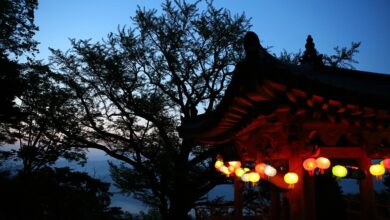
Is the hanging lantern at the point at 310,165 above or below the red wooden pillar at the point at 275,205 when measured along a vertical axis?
above

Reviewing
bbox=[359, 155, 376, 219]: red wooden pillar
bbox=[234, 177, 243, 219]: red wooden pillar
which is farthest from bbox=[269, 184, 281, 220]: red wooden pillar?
bbox=[359, 155, 376, 219]: red wooden pillar

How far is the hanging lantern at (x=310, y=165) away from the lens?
13.9 feet

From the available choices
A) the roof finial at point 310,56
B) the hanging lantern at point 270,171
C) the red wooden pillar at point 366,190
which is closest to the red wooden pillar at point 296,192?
the hanging lantern at point 270,171

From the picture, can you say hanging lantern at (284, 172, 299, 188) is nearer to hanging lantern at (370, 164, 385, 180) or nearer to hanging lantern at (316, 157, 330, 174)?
hanging lantern at (316, 157, 330, 174)

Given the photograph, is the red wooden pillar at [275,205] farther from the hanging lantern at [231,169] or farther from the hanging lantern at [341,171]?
the hanging lantern at [341,171]

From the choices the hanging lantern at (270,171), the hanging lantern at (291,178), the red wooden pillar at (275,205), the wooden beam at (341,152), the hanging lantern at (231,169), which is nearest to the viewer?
the hanging lantern at (291,178)

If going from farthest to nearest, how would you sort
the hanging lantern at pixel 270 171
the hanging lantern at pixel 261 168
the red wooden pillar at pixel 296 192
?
the hanging lantern at pixel 261 168
the hanging lantern at pixel 270 171
the red wooden pillar at pixel 296 192

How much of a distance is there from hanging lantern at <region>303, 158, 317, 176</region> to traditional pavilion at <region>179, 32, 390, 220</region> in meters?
0.06

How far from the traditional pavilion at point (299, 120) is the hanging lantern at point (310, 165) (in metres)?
0.06

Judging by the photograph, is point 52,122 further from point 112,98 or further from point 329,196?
point 329,196

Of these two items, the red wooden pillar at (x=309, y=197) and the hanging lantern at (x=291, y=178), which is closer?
the red wooden pillar at (x=309, y=197)

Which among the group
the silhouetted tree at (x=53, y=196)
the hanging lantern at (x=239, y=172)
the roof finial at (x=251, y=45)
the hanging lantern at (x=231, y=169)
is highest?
the roof finial at (x=251, y=45)

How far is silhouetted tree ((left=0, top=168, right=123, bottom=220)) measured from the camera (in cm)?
1255

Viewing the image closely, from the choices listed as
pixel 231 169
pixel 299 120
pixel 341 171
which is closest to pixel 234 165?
pixel 231 169
